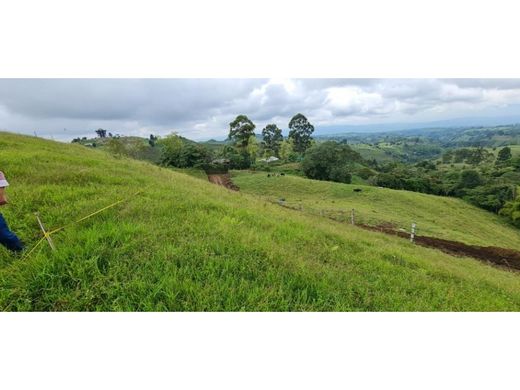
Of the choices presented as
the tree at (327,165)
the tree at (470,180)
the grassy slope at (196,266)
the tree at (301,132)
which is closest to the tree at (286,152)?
the tree at (301,132)

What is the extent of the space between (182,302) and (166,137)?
64881mm

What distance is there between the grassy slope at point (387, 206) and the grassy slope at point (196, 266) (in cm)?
1637

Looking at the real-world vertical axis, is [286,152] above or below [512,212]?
above

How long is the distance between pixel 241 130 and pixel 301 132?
2564 centimetres

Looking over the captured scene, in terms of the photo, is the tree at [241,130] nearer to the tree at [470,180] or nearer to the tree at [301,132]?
the tree at [301,132]

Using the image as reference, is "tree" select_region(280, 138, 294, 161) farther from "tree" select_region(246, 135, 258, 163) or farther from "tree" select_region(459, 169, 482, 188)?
"tree" select_region(459, 169, 482, 188)

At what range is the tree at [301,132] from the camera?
288 feet

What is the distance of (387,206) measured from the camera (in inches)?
1192

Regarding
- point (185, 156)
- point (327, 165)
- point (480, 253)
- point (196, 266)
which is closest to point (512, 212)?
point (327, 165)

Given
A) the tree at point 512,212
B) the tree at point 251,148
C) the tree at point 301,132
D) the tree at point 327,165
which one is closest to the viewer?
the tree at point 512,212

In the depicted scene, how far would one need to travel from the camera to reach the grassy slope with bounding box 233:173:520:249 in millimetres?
24984

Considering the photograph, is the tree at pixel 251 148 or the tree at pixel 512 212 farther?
the tree at pixel 251 148

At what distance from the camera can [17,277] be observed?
351cm

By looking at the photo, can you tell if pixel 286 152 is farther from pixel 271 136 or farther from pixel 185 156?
pixel 185 156
